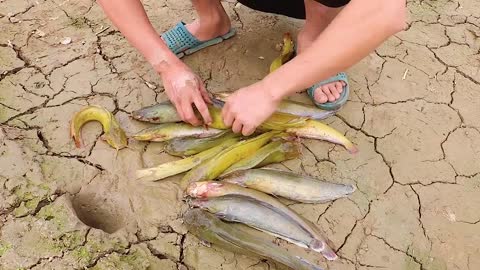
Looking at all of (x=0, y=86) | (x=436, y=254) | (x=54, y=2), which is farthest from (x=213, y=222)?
(x=54, y=2)

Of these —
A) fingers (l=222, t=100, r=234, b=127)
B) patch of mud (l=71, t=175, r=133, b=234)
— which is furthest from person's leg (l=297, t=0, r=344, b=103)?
patch of mud (l=71, t=175, r=133, b=234)

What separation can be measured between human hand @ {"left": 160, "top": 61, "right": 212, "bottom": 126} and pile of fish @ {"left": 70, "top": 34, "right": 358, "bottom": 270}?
0.41 feet

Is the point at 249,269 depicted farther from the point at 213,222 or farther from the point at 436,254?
the point at 436,254

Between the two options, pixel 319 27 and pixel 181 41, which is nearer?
pixel 319 27

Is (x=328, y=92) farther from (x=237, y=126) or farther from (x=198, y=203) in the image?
(x=198, y=203)

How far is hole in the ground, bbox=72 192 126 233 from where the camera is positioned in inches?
101

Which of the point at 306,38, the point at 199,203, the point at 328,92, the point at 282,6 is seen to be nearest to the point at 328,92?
the point at 328,92

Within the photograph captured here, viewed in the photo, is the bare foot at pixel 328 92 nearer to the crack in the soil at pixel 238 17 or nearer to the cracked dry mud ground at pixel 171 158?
the cracked dry mud ground at pixel 171 158

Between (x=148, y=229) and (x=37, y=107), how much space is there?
0.92 metres

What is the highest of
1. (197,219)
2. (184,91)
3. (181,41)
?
(184,91)

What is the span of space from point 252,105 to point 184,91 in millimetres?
354

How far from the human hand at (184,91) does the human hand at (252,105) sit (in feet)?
0.74

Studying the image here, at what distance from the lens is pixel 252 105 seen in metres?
2.33

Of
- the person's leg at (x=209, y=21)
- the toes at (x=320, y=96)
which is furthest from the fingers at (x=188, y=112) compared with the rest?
the person's leg at (x=209, y=21)
